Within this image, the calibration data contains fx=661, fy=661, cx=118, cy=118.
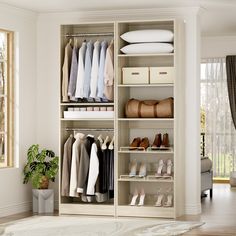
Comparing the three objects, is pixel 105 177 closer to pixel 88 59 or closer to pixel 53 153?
pixel 53 153

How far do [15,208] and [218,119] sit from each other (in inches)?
204

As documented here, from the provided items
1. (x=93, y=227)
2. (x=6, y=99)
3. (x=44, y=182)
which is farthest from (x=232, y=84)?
(x=93, y=227)

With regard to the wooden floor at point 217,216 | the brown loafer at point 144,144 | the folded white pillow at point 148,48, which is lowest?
the wooden floor at point 217,216

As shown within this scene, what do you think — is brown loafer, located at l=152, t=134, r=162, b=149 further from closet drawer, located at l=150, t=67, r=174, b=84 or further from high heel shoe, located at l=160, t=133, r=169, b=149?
closet drawer, located at l=150, t=67, r=174, b=84

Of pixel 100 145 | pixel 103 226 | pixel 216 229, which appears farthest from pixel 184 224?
pixel 100 145

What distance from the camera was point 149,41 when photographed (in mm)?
8000

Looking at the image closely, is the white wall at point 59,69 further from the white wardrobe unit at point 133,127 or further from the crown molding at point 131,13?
the white wardrobe unit at point 133,127

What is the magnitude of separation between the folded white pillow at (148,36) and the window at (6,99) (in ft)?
4.92

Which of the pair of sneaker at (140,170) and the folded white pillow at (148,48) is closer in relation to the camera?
the folded white pillow at (148,48)

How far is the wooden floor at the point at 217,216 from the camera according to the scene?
22.9ft

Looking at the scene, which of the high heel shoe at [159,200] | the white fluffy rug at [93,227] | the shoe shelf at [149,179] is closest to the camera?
the white fluffy rug at [93,227]

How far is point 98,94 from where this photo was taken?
319 inches

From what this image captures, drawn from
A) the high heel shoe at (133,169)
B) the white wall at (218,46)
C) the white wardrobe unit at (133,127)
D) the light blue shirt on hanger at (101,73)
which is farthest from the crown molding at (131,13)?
the white wall at (218,46)

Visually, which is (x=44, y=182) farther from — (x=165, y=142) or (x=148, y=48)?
(x=148, y=48)
